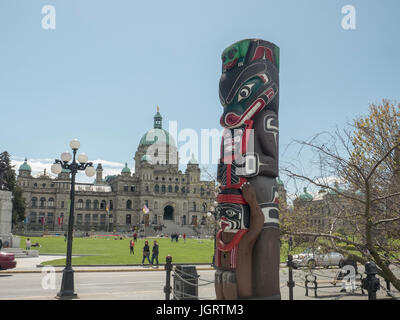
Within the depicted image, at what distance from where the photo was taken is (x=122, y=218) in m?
104

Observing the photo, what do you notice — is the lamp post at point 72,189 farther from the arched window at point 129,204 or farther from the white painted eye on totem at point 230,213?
the arched window at point 129,204

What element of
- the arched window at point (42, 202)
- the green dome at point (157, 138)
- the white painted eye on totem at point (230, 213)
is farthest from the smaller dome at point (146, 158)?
the white painted eye on totem at point (230, 213)

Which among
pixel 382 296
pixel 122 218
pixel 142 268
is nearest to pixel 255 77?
pixel 382 296

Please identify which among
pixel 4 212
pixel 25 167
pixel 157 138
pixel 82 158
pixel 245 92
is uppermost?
pixel 157 138

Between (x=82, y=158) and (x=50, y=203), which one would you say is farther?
(x=50, y=203)

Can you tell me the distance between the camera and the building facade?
104250 mm

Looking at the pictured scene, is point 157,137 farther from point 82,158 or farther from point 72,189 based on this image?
point 72,189

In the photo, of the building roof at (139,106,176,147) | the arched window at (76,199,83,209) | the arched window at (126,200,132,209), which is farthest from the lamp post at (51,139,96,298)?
the building roof at (139,106,176,147)

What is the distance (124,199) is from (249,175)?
98164 mm

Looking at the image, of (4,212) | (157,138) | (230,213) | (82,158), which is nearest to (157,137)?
(157,138)

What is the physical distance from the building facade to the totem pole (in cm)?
9155

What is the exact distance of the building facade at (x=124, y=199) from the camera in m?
104

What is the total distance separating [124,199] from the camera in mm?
105688
